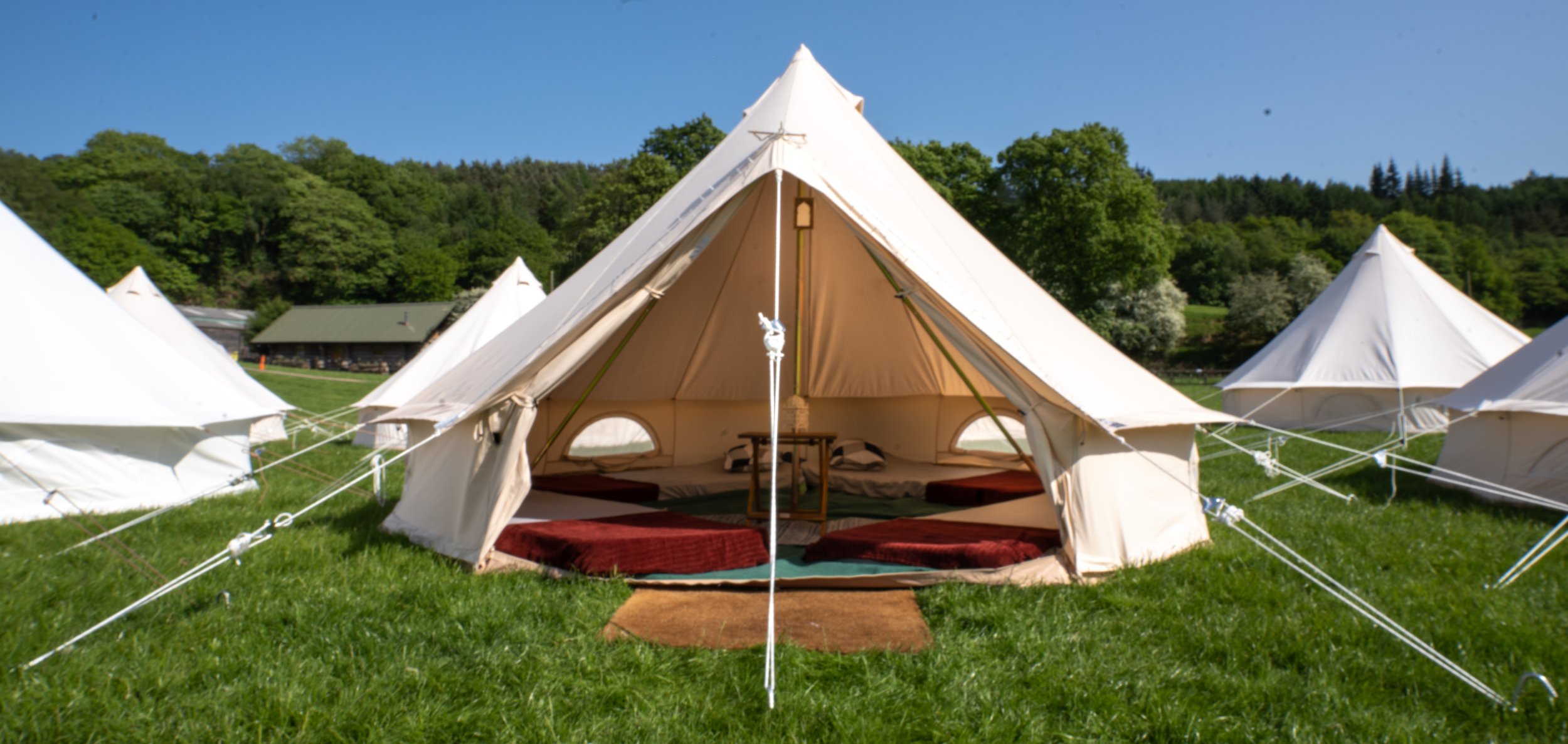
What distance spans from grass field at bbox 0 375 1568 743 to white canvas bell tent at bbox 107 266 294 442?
5.64m

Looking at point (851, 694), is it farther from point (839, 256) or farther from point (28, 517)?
point (28, 517)

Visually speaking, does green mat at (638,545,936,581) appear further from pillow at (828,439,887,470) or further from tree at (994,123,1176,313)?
tree at (994,123,1176,313)

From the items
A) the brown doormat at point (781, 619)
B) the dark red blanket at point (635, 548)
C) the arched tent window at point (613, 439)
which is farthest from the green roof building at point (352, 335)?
the brown doormat at point (781, 619)

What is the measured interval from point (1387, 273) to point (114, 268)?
158 feet

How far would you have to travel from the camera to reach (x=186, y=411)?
19.3 feet

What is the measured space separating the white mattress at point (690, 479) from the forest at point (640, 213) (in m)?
22.2

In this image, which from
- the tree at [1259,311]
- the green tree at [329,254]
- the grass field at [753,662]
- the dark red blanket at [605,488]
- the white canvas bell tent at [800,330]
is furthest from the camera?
the green tree at [329,254]

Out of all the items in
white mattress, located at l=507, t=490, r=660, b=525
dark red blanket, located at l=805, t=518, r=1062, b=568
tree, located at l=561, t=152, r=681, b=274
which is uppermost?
tree, located at l=561, t=152, r=681, b=274

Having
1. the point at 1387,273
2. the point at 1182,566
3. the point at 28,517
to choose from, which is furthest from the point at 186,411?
the point at 1387,273

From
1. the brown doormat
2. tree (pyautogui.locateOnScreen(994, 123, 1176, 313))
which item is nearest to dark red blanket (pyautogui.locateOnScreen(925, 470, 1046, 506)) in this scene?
the brown doormat

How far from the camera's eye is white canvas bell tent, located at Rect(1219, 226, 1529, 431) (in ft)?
36.3

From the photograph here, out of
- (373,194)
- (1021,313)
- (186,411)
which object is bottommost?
(186,411)

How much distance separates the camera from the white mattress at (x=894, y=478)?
6242 millimetres

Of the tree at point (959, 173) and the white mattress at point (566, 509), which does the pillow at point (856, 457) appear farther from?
the tree at point (959, 173)
